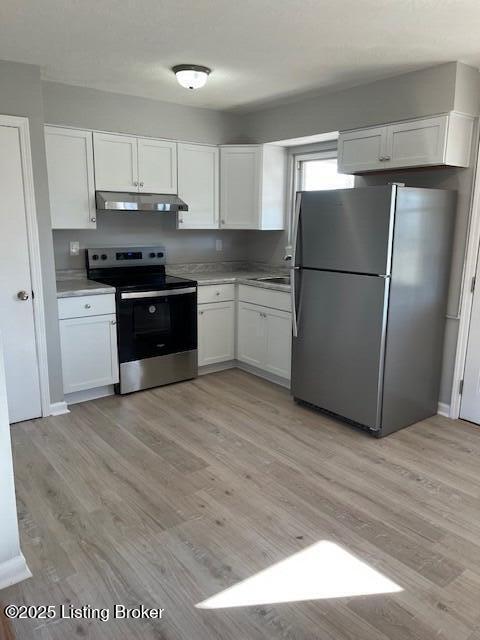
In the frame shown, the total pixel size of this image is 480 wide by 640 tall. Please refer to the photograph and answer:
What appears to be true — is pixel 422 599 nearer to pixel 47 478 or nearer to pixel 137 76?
pixel 47 478

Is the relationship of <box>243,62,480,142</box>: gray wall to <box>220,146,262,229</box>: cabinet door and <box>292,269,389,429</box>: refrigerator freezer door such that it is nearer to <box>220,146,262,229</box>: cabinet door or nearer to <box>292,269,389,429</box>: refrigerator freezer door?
<box>220,146,262,229</box>: cabinet door

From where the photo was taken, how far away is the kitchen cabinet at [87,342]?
3566 mm

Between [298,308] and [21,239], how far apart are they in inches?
79.1

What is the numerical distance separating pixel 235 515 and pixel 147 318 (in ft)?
6.58

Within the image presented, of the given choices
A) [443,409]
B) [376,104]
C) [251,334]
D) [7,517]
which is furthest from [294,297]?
[7,517]

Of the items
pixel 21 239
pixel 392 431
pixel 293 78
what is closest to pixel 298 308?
pixel 392 431

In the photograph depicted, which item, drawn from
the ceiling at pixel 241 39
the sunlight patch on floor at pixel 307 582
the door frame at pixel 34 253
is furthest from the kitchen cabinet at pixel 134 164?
the sunlight patch on floor at pixel 307 582

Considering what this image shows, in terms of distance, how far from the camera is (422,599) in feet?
6.14

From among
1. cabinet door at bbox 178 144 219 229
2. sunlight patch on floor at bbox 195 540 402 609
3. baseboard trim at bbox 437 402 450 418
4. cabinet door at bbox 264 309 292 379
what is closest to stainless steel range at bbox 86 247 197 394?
cabinet door at bbox 178 144 219 229

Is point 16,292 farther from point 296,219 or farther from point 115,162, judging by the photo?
point 296,219

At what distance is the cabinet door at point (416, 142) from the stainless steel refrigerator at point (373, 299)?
246mm

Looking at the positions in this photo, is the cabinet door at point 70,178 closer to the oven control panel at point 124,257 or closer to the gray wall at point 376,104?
the oven control panel at point 124,257

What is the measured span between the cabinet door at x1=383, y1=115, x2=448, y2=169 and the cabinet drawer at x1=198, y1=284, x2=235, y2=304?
1753 mm

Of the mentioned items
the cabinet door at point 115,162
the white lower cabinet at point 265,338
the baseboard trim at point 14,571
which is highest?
the cabinet door at point 115,162
